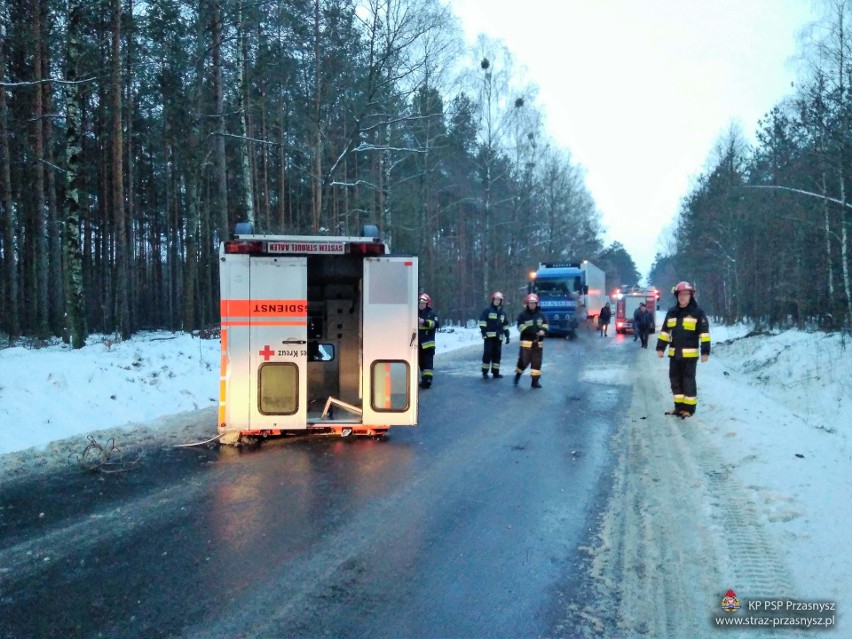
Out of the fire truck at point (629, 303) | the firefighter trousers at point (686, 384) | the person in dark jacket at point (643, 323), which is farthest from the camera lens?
the fire truck at point (629, 303)

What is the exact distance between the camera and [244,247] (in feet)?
26.3

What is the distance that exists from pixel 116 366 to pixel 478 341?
19.3m

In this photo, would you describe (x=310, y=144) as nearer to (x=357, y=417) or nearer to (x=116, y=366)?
(x=116, y=366)

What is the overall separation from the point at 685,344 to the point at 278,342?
20.5 feet

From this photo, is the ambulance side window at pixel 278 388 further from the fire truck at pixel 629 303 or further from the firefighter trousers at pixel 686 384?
the fire truck at pixel 629 303

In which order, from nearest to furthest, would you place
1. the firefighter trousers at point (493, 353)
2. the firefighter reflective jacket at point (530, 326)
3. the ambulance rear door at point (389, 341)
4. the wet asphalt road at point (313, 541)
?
1. the wet asphalt road at point (313, 541)
2. the ambulance rear door at point (389, 341)
3. the firefighter reflective jacket at point (530, 326)
4. the firefighter trousers at point (493, 353)

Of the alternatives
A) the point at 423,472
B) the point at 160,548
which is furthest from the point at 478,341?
the point at 160,548

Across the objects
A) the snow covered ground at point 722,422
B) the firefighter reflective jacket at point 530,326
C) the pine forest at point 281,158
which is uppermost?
the pine forest at point 281,158

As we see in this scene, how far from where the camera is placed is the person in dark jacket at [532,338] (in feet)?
46.6

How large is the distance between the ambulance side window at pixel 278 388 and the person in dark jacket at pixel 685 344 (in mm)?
5852

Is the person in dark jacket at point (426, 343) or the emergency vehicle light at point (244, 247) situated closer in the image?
the emergency vehicle light at point (244, 247)

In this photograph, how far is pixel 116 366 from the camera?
39.1ft

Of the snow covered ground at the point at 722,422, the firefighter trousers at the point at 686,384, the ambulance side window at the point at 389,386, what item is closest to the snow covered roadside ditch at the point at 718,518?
the snow covered ground at the point at 722,422

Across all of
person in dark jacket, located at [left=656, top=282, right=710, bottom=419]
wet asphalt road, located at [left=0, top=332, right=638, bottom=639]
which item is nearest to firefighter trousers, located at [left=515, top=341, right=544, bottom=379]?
person in dark jacket, located at [left=656, top=282, right=710, bottom=419]
